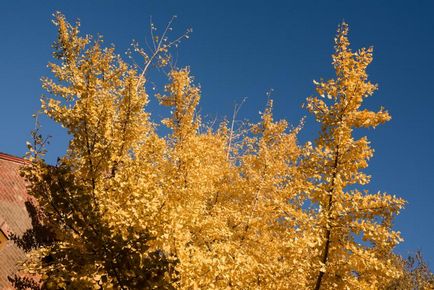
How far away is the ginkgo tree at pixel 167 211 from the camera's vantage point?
19.0ft

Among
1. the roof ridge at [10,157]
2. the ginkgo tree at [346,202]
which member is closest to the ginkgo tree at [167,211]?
the ginkgo tree at [346,202]

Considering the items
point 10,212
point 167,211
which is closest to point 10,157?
point 10,212

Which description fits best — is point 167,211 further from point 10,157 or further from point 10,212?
point 10,157

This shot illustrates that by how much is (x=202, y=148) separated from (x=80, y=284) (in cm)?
682

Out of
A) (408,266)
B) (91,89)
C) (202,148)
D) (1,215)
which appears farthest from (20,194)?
(408,266)

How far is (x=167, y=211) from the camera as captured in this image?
246 inches

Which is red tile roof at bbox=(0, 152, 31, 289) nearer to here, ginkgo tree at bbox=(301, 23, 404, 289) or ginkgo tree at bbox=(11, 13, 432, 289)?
ginkgo tree at bbox=(11, 13, 432, 289)

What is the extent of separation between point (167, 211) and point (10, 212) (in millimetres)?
9792

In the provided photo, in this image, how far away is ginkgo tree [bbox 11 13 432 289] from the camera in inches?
229

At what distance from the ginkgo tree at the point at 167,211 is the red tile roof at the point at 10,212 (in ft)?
14.7

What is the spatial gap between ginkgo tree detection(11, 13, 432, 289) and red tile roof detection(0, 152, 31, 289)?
447cm

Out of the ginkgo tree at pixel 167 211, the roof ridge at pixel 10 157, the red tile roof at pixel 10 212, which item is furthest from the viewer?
the roof ridge at pixel 10 157

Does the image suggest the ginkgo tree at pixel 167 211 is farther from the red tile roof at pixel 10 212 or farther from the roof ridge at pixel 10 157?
the roof ridge at pixel 10 157

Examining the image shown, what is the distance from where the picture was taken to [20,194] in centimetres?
1444
